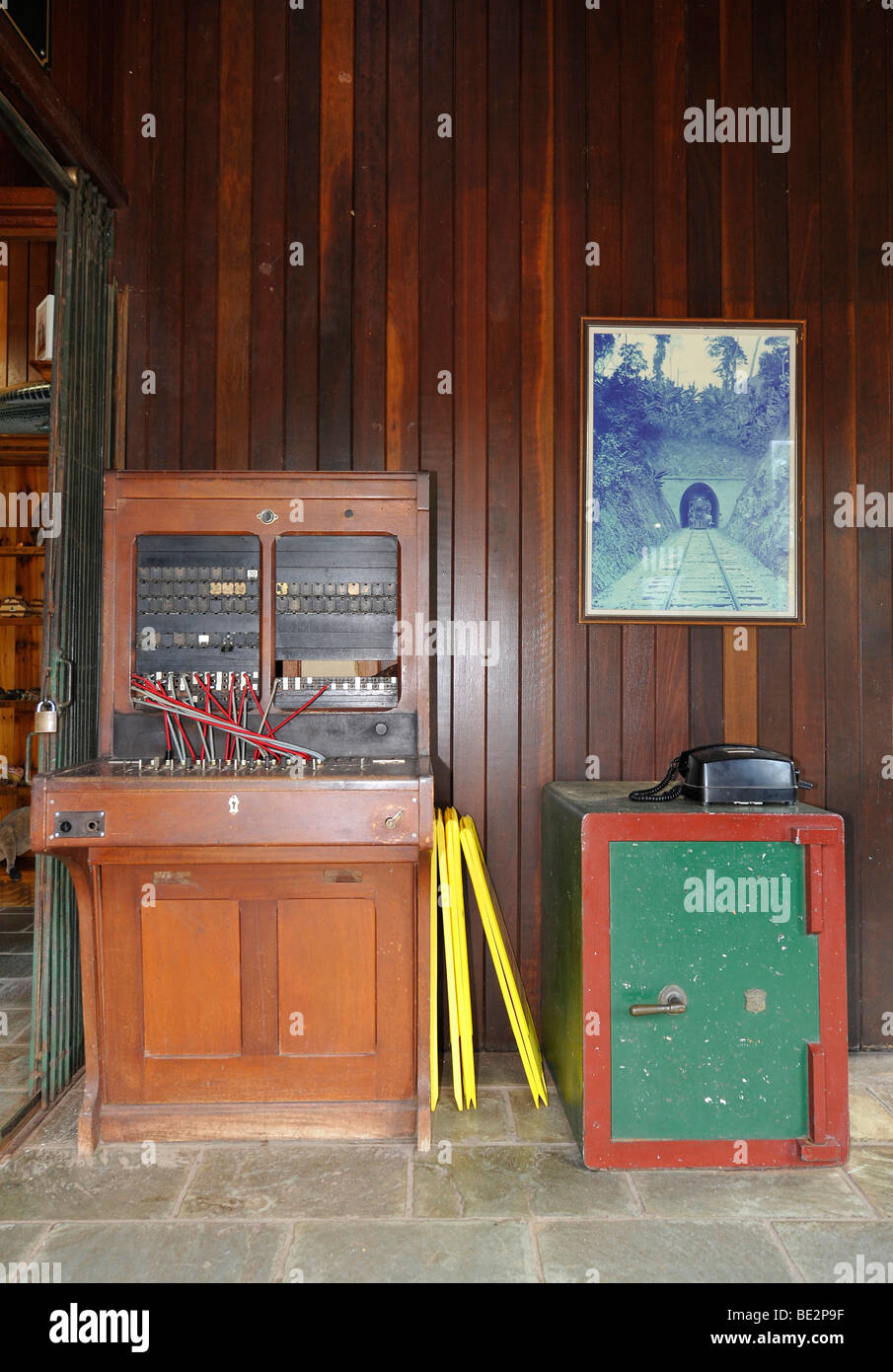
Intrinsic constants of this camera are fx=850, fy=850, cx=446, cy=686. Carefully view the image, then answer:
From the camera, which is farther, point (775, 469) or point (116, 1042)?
point (775, 469)

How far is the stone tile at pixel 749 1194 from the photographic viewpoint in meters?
2.04

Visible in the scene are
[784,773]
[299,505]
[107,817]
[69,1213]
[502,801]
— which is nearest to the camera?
[69,1213]

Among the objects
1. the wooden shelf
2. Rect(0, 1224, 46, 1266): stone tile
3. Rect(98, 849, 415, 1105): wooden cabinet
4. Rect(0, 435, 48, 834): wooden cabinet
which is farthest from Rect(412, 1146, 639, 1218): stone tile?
the wooden shelf

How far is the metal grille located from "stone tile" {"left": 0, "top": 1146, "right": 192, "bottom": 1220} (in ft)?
1.19

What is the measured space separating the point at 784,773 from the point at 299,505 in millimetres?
1633

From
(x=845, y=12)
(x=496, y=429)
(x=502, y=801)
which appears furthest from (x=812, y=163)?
(x=502, y=801)

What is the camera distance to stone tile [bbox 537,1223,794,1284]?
1829mm

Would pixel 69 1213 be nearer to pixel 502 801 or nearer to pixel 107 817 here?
pixel 107 817

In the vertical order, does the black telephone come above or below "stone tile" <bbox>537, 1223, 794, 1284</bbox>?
above

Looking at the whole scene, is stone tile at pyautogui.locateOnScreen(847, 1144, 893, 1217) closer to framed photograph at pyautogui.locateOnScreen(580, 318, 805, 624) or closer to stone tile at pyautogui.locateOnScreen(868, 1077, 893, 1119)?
stone tile at pyautogui.locateOnScreen(868, 1077, 893, 1119)

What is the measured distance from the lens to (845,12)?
10.2 ft

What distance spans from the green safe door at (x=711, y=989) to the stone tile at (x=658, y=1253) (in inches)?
10.4

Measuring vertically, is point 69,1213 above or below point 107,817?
below

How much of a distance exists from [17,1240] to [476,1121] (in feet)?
3.96
